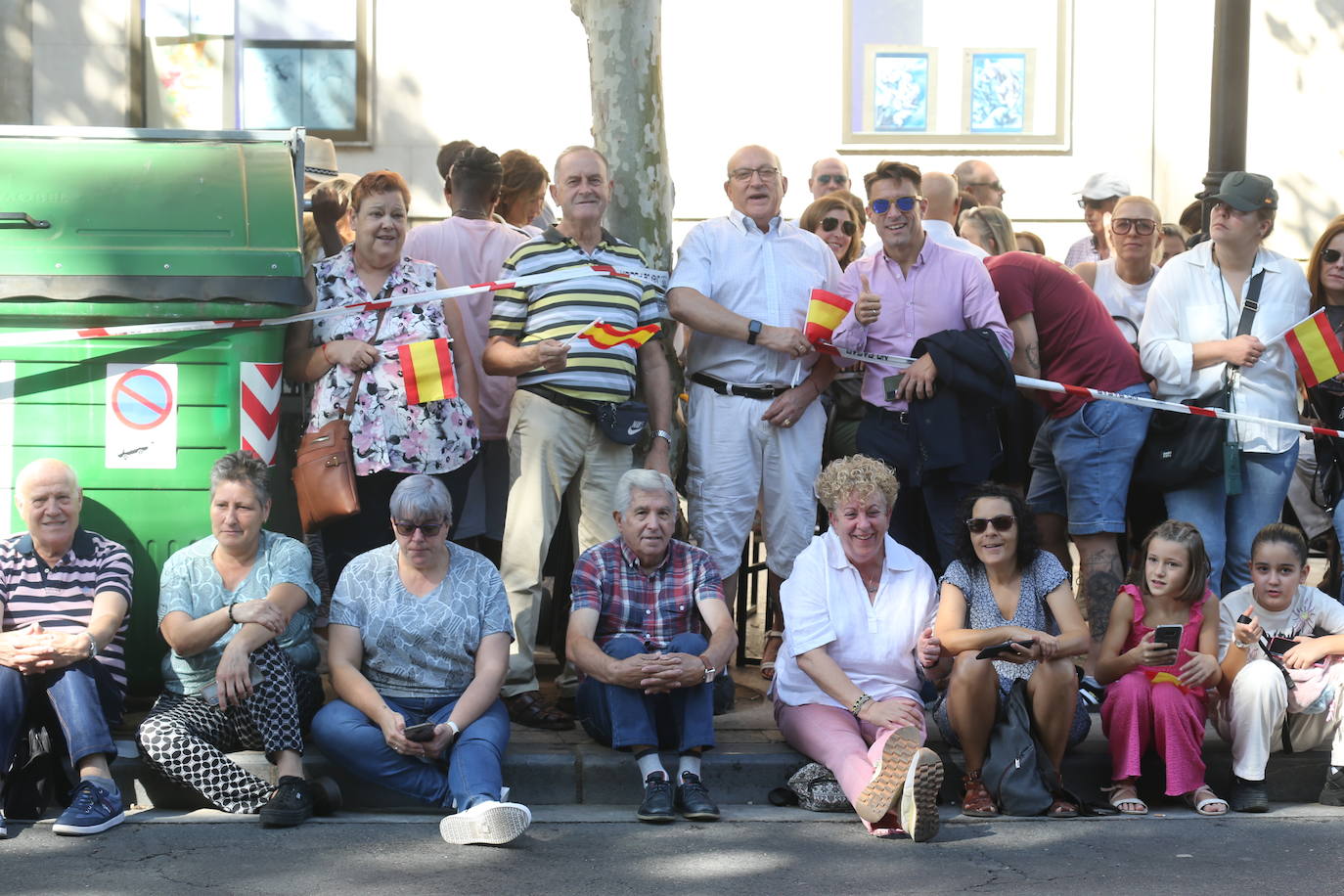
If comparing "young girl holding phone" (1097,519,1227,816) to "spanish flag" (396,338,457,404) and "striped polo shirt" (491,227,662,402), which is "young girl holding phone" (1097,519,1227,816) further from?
"spanish flag" (396,338,457,404)

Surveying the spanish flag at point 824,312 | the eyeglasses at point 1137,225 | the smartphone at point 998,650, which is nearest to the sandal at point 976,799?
the smartphone at point 998,650

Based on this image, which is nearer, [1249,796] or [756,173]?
[1249,796]

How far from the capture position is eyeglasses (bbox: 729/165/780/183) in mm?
7070

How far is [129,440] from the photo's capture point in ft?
20.9

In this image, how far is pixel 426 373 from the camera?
6457 millimetres

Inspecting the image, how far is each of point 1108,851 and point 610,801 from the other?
163cm

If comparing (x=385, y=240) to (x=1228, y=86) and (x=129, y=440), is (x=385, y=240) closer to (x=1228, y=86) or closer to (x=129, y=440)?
(x=129, y=440)

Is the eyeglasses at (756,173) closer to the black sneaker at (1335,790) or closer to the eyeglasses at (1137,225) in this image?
the eyeglasses at (1137,225)

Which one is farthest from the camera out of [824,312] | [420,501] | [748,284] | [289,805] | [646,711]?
[748,284]

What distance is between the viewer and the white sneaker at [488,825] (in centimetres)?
550

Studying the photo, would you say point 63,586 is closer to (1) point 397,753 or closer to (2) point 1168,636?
(1) point 397,753

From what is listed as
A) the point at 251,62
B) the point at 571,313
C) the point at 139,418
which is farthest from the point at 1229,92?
the point at 251,62

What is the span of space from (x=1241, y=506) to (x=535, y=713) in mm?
2785

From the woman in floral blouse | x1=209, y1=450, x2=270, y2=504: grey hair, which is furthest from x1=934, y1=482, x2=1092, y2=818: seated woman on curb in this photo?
x1=209, y1=450, x2=270, y2=504: grey hair
